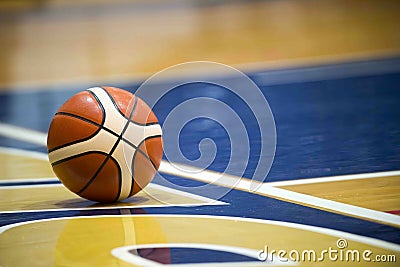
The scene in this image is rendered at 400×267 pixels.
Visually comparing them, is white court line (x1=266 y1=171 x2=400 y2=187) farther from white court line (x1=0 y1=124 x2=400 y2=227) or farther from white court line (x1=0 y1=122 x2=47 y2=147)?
white court line (x1=0 y1=122 x2=47 y2=147)

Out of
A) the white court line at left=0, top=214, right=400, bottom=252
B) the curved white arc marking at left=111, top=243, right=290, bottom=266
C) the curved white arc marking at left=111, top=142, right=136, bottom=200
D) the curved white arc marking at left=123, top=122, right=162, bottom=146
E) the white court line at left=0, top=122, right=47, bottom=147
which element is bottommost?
the curved white arc marking at left=111, top=243, right=290, bottom=266

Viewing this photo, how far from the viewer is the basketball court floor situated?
3836mm

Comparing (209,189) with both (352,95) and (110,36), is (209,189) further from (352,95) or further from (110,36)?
(110,36)

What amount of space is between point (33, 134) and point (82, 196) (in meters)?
3.02

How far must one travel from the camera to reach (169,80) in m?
11.3

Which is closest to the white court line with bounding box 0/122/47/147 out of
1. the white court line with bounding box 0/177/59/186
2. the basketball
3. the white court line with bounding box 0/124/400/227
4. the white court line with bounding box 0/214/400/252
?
the white court line with bounding box 0/177/59/186

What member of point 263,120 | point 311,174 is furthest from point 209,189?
point 263,120

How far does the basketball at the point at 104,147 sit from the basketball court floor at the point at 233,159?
0.52ft

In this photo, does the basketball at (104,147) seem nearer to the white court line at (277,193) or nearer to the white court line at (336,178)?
the white court line at (277,193)

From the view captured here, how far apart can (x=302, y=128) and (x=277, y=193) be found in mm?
2230

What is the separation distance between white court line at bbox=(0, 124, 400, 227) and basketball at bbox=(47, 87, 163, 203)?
2.09 feet

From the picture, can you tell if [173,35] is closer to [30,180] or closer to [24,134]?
[24,134]

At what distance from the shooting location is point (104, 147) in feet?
15.1

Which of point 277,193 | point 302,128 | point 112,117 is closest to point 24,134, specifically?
point 302,128
